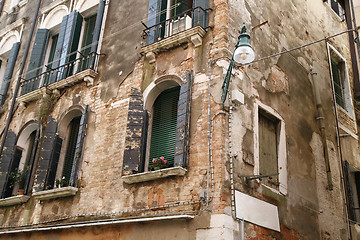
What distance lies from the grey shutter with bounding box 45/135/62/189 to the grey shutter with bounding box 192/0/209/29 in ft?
14.3

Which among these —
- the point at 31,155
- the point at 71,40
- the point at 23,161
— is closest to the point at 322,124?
the point at 71,40

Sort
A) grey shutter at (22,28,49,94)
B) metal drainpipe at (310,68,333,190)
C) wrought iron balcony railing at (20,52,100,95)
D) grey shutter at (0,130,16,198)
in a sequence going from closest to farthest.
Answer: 1. metal drainpipe at (310,68,333,190)
2. wrought iron balcony railing at (20,52,100,95)
3. grey shutter at (0,130,16,198)
4. grey shutter at (22,28,49,94)

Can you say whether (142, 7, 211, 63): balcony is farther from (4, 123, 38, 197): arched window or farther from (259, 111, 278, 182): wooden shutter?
(4, 123, 38, 197): arched window

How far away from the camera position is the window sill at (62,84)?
32.2 ft

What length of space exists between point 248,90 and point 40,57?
6856 millimetres

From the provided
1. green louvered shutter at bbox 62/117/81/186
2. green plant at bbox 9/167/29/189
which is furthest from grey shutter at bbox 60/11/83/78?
green plant at bbox 9/167/29/189

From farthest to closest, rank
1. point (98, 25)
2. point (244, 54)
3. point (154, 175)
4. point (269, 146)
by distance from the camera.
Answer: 1. point (98, 25)
2. point (269, 146)
3. point (154, 175)
4. point (244, 54)

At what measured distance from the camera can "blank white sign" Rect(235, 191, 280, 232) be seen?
6.76 meters

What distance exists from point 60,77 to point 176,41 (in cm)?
388

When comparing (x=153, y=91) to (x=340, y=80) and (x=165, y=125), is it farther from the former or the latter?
(x=340, y=80)

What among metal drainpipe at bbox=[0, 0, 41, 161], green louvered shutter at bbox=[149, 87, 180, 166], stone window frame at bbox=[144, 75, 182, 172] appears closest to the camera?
green louvered shutter at bbox=[149, 87, 180, 166]

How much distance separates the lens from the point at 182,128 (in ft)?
24.6

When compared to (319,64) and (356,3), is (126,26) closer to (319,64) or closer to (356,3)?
(319,64)

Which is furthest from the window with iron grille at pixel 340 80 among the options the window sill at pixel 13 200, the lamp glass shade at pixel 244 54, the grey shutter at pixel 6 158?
the grey shutter at pixel 6 158
